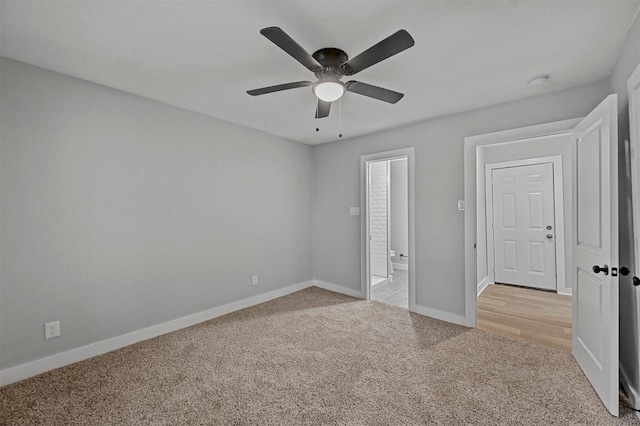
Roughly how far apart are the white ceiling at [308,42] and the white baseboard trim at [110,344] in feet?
7.73

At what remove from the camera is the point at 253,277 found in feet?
12.9

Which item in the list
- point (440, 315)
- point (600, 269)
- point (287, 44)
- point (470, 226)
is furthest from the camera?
point (440, 315)

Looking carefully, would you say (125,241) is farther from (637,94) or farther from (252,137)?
(637,94)

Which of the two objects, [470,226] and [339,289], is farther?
[339,289]

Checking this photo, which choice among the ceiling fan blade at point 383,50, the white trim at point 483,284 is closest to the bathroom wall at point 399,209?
the white trim at point 483,284

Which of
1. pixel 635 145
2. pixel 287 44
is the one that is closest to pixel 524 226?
pixel 635 145

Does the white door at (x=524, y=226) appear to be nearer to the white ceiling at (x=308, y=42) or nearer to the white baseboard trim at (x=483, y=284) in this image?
the white baseboard trim at (x=483, y=284)

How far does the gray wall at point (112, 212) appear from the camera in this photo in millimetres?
2178

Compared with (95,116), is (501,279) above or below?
below

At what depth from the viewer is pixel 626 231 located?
2029mm

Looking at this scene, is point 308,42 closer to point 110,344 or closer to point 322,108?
point 322,108

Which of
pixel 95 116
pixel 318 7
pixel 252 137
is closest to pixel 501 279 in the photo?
pixel 252 137

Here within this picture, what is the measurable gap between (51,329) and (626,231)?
4.48 metres

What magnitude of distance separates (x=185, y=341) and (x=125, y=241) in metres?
1.15
